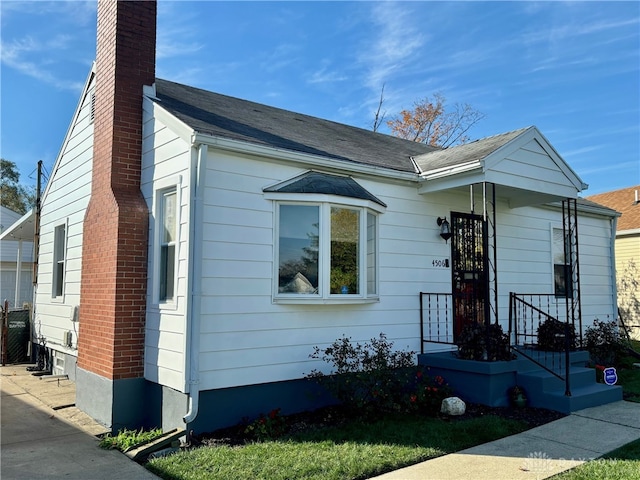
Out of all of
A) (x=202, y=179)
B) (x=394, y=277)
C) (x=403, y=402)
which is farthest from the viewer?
(x=394, y=277)

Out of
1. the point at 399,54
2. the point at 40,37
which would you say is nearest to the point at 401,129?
the point at 399,54

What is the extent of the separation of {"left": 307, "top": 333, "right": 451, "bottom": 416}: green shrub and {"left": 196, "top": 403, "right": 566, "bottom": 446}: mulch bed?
0.30 metres

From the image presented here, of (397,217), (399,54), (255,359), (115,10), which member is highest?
(399,54)

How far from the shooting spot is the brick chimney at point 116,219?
6.20 metres

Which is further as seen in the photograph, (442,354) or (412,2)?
(412,2)

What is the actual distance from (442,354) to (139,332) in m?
4.43

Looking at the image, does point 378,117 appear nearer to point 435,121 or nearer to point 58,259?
point 435,121

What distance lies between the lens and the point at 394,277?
7.34 metres

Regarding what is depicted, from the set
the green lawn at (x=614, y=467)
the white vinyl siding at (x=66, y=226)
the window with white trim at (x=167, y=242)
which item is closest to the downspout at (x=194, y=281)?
the window with white trim at (x=167, y=242)

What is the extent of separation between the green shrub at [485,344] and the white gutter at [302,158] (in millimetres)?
2483

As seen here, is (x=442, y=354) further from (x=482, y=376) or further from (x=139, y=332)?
(x=139, y=332)

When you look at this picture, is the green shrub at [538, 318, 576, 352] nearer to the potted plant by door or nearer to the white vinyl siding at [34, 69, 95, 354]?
the potted plant by door

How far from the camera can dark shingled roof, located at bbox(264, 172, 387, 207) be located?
627cm

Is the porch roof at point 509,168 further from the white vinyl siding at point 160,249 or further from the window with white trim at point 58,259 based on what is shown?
the window with white trim at point 58,259
